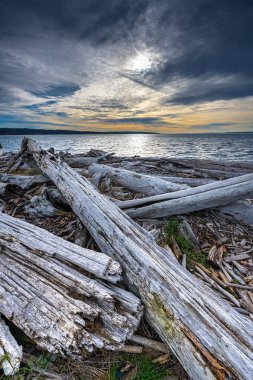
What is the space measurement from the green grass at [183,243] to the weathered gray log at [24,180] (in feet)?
11.6

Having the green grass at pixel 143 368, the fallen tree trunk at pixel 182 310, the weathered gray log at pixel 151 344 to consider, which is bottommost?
the green grass at pixel 143 368

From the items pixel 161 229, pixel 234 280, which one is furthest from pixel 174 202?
pixel 234 280

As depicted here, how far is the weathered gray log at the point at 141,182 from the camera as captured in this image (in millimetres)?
5498

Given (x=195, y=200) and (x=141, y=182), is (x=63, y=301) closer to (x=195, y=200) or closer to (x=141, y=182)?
(x=195, y=200)

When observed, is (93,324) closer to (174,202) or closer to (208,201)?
(174,202)

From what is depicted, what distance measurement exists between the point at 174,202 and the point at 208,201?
69cm

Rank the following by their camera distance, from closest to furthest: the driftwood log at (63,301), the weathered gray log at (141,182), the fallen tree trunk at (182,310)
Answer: the fallen tree trunk at (182,310) → the driftwood log at (63,301) → the weathered gray log at (141,182)

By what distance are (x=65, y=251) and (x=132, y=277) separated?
905 millimetres

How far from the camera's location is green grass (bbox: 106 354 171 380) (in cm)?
229

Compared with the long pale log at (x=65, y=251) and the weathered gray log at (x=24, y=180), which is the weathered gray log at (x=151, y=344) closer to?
the long pale log at (x=65, y=251)

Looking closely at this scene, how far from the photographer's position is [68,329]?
7.27 feet

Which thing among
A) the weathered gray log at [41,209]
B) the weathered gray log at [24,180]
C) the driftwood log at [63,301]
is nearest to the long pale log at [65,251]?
the driftwood log at [63,301]

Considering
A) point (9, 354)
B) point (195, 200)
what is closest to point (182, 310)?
point (9, 354)

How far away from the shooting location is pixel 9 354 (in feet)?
7.27
